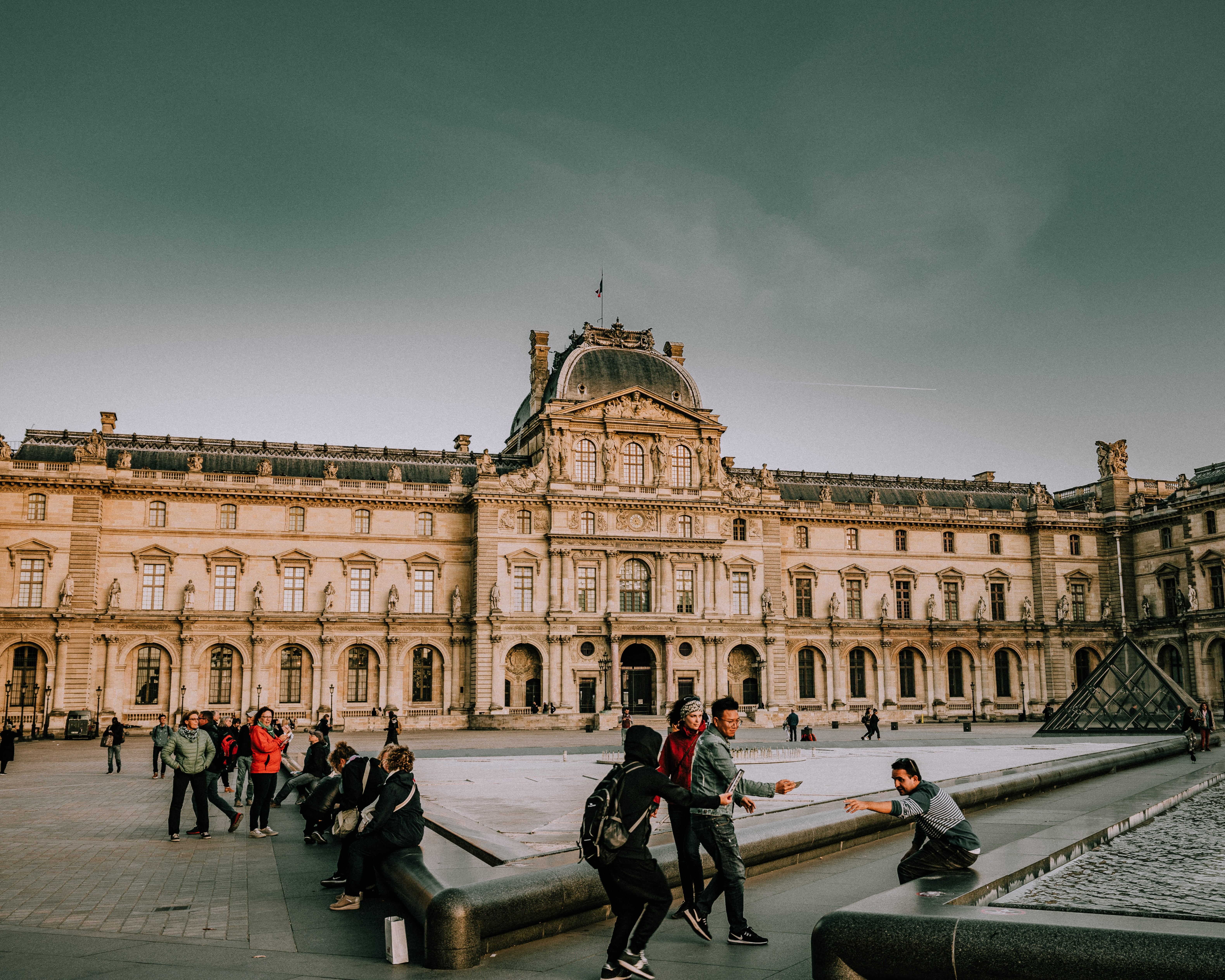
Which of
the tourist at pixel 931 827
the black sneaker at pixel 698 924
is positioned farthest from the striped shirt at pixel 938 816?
the black sneaker at pixel 698 924

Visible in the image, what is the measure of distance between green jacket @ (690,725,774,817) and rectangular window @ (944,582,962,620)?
206 feet

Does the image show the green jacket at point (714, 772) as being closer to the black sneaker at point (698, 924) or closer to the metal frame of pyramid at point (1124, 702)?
the black sneaker at point (698, 924)

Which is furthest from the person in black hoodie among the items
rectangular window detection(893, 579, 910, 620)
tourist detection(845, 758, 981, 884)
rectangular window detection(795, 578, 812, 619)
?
rectangular window detection(893, 579, 910, 620)

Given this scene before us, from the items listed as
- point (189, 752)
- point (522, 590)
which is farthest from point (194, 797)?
point (522, 590)

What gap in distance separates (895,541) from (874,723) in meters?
25.6

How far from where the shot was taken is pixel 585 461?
2431 inches

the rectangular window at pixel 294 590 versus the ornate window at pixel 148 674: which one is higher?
the rectangular window at pixel 294 590

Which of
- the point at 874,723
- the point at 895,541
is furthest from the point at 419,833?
the point at 895,541

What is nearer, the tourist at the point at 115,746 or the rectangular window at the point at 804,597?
the tourist at the point at 115,746

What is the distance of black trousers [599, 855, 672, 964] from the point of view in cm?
873

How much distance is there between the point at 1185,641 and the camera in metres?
66.1

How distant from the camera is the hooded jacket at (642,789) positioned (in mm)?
8750

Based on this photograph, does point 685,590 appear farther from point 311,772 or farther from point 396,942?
point 396,942

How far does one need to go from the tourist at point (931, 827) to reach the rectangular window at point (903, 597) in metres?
61.3
